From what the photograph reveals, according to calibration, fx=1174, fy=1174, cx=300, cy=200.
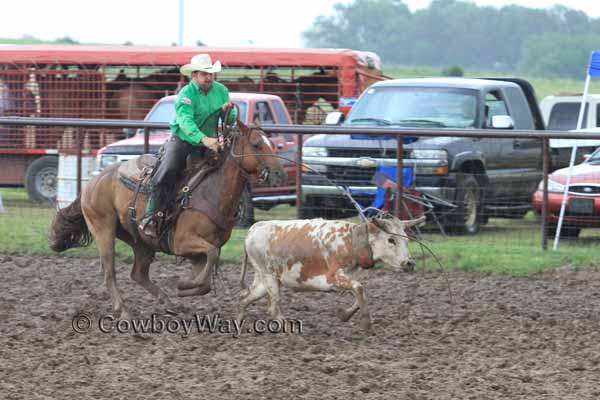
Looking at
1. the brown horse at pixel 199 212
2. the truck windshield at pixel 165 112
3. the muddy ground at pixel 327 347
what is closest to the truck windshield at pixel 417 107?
the truck windshield at pixel 165 112

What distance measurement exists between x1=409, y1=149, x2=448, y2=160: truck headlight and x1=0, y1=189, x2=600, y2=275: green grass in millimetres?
833

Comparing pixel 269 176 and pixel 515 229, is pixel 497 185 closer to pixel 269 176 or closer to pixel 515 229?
pixel 515 229

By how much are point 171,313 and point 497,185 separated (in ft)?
18.2

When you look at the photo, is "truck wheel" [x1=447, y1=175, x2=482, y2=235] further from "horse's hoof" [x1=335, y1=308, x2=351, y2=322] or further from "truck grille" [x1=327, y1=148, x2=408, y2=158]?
"horse's hoof" [x1=335, y1=308, x2=351, y2=322]

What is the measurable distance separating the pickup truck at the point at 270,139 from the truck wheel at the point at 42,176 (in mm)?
2887

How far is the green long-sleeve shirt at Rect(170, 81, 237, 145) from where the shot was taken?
28.6ft

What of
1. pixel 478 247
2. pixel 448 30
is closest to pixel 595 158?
pixel 478 247

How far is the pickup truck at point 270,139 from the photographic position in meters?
13.8

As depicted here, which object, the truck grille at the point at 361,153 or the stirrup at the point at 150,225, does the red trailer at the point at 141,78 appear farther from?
the stirrup at the point at 150,225

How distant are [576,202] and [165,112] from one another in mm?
5978

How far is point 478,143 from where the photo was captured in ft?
44.0

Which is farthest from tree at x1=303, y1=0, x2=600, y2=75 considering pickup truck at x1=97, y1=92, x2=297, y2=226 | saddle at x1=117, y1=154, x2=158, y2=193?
saddle at x1=117, y1=154, x2=158, y2=193

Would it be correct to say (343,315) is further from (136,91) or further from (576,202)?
(136,91)

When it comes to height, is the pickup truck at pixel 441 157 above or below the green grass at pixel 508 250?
above
